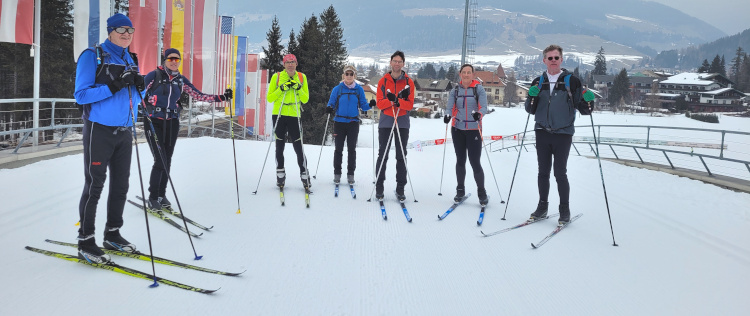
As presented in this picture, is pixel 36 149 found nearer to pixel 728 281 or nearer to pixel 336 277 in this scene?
pixel 336 277

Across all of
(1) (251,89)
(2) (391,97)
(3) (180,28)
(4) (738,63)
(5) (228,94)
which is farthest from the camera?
(4) (738,63)

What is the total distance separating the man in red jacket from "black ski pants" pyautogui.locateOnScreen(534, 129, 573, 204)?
1738 mm

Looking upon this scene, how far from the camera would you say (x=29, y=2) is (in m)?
7.66

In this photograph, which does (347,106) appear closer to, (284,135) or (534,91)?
(284,135)

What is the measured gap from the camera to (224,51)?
1784 centimetres

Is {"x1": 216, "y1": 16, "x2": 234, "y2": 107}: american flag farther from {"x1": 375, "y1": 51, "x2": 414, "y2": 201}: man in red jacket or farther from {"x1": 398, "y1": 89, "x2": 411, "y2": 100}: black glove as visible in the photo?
{"x1": 398, "y1": 89, "x2": 411, "y2": 100}: black glove

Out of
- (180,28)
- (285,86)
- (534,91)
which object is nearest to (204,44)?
(180,28)

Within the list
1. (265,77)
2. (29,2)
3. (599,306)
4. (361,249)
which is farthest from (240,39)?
(599,306)

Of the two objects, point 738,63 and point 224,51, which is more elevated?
point 738,63

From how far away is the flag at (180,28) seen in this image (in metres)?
12.8

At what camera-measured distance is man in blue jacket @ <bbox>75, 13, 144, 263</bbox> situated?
3137 millimetres

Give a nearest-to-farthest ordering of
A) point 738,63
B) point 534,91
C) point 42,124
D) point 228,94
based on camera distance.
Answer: point 534,91 < point 228,94 < point 42,124 < point 738,63

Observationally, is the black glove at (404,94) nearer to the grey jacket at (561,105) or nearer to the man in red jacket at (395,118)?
the man in red jacket at (395,118)

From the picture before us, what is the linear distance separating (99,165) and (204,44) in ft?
41.2
